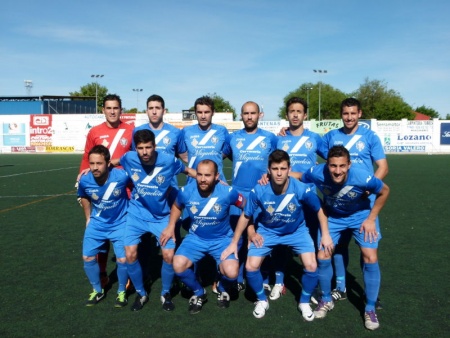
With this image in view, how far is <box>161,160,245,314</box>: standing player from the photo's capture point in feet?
13.3

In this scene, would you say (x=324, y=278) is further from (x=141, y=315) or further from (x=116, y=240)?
(x=116, y=240)

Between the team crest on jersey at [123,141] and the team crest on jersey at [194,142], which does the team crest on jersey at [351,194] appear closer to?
the team crest on jersey at [194,142]

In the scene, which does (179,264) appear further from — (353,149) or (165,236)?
(353,149)

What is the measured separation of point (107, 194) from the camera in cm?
427

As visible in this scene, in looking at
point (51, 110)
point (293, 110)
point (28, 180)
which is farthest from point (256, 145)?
point (51, 110)

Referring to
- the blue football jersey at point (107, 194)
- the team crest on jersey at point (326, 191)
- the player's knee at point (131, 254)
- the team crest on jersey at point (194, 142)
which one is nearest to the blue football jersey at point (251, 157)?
the team crest on jersey at point (194, 142)

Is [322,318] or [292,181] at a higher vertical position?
[292,181]

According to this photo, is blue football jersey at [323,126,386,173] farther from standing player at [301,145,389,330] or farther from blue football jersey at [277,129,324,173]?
standing player at [301,145,389,330]

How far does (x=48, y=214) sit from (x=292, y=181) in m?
6.40

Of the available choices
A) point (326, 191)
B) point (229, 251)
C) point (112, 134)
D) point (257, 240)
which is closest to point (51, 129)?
point (112, 134)

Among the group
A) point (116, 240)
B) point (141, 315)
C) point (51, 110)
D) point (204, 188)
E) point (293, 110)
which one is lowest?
point (141, 315)

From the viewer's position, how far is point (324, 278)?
12.8 ft

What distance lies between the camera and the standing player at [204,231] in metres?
4.06

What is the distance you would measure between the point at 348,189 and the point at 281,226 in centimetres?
76
